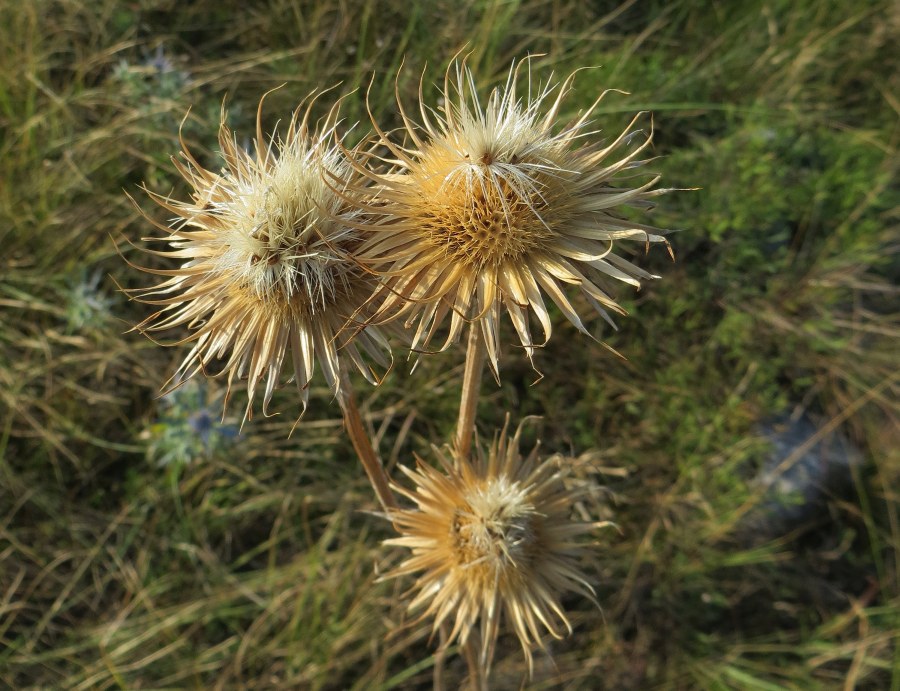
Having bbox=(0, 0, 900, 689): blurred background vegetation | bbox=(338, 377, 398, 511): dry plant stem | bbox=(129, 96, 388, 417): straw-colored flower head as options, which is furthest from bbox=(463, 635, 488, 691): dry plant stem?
bbox=(0, 0, 900, 689): blurred background vegetation

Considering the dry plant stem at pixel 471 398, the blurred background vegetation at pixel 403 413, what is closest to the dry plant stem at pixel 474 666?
the dry plant stem at pixel 471 398

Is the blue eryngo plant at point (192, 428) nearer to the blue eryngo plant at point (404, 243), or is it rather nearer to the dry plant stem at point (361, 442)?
the dry plant stem at point (361, 442)

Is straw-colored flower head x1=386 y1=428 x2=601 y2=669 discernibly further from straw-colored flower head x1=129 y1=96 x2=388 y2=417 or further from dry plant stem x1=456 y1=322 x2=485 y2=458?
straw-colored flower head x1=129 y1=96 x2=388 y2=417

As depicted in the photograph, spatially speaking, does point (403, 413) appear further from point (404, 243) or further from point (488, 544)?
point (404, 243)

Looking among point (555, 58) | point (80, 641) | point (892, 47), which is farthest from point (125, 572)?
point (892, 47)

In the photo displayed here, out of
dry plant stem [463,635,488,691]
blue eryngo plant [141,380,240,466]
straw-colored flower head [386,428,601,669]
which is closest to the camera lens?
straw-colored flower head [386,428,601,669]

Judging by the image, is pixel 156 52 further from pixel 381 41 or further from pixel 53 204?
pixel 381 41
